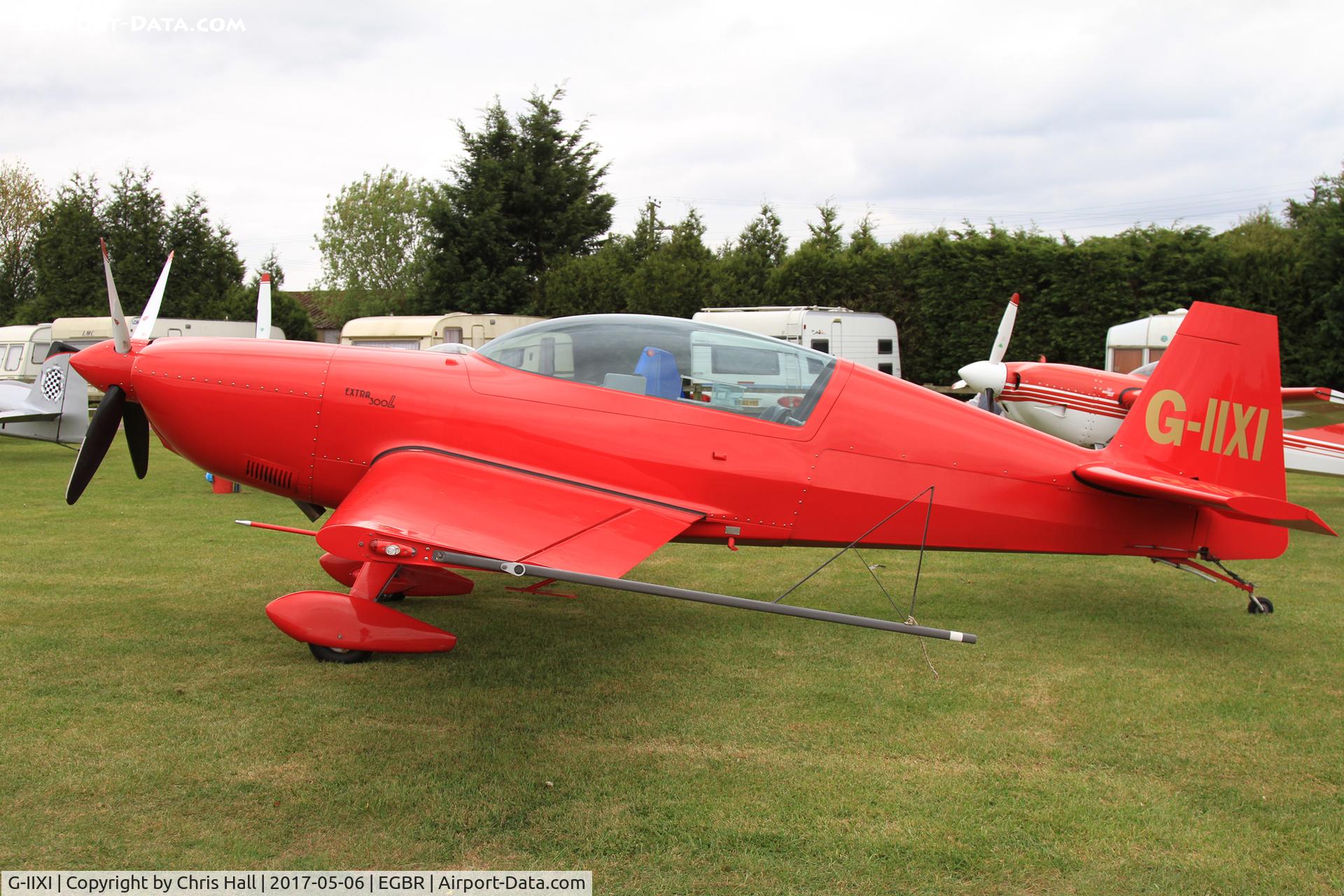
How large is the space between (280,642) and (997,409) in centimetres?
1010

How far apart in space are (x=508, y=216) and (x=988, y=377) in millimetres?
24952

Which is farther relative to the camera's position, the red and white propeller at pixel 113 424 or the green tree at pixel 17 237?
the green tree at pixel 17 237

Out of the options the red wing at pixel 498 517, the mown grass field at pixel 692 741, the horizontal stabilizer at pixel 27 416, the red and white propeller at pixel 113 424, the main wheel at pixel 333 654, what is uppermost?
the red and white propeller at pixel 113 424

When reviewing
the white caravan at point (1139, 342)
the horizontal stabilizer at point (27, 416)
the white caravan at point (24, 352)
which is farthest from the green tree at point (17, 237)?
the white caravan at point (1139, 342)

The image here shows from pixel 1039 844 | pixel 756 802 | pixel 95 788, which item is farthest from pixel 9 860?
pixel 1039 844

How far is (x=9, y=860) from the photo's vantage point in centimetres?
321

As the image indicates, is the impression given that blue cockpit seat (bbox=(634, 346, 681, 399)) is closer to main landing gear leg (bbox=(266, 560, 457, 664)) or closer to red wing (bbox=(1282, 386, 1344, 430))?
main landing gear leg (bbox=(266, 560, 457, 664))

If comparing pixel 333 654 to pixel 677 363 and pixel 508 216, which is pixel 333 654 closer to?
pixel 677 363

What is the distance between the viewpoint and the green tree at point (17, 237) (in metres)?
42.5

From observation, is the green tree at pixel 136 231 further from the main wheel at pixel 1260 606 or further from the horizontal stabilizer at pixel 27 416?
the main wheel at pixel 1260 606

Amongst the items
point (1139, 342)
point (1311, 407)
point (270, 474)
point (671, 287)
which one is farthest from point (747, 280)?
point (270, 474)

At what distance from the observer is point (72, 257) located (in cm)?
3484

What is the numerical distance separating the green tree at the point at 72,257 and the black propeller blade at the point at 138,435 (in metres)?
33.3

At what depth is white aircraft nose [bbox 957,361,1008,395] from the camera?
11148 mm
